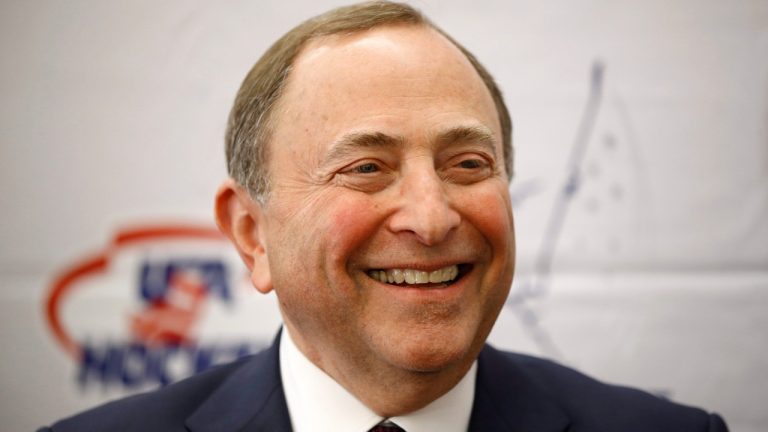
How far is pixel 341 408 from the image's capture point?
1511 mm

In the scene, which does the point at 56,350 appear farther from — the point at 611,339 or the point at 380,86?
the point at 611,339

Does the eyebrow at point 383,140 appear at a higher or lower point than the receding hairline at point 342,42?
lower

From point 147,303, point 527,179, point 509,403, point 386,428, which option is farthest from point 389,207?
point 147,303

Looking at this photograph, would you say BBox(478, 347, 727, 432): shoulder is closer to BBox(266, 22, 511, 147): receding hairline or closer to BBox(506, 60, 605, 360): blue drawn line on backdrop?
BBox(266, 22, 511, 147): receding hairline

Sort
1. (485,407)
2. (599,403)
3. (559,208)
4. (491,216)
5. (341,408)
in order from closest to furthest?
(491,216), (341,408), (485,407), (599,403), (559,208)

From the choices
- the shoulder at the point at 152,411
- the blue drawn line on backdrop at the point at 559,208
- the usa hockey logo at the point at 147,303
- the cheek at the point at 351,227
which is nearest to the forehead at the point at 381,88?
the cheek at the point at 351,227

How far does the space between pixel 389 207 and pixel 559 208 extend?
133cm

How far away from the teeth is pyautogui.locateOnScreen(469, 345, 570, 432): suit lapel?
1.32 ft

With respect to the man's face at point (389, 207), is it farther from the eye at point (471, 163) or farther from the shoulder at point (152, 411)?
the shoulder at point (152, 411)

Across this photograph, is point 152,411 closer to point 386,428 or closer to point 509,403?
point 386,428

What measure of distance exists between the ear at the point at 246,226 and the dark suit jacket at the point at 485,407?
26 centimetres

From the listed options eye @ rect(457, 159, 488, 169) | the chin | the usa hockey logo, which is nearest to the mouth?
the chin

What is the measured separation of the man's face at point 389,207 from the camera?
133 centimetres

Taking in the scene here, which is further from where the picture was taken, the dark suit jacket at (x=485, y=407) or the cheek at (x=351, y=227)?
the dark suit jacket at (x=485, y=407)
